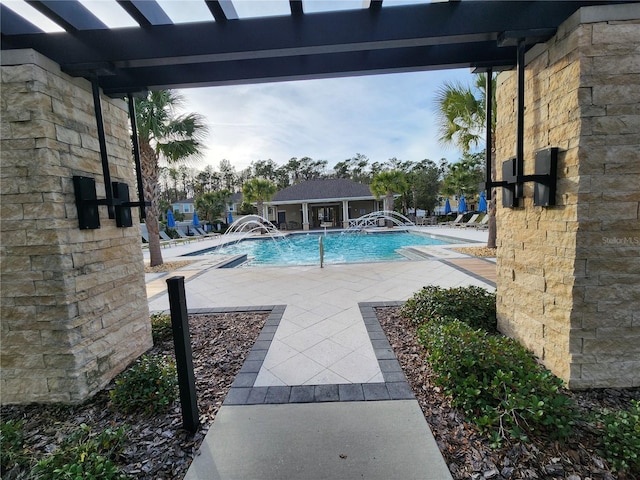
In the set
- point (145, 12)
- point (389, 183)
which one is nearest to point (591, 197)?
point (145, 12)

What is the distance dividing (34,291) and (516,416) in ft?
12.3

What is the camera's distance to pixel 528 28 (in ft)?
6.95

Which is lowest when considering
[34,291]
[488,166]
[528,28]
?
[34,291]

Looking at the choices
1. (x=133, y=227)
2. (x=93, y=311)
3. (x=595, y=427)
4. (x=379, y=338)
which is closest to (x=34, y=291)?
(x=93, y=311)

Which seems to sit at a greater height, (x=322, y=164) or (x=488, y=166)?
(x=322, y=164)

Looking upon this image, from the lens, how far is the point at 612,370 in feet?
7.28

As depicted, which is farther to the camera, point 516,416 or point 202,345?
point 202,345

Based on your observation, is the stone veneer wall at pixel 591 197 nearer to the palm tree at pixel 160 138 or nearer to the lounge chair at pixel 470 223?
the palm tree at pixel 160 138

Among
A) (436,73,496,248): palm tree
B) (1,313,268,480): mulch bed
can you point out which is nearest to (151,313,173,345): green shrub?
(1,313,268,480): mulch bed

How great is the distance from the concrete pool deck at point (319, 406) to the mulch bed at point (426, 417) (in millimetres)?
112

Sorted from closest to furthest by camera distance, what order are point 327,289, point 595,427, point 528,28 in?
1. point 595,427
2. point 528,28
3. point 327,289

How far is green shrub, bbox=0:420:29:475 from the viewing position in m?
1.65

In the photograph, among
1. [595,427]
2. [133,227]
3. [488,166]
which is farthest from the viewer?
[133,227]

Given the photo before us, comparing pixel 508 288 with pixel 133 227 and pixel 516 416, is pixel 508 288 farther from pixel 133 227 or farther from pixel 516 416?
pixel 133 227
